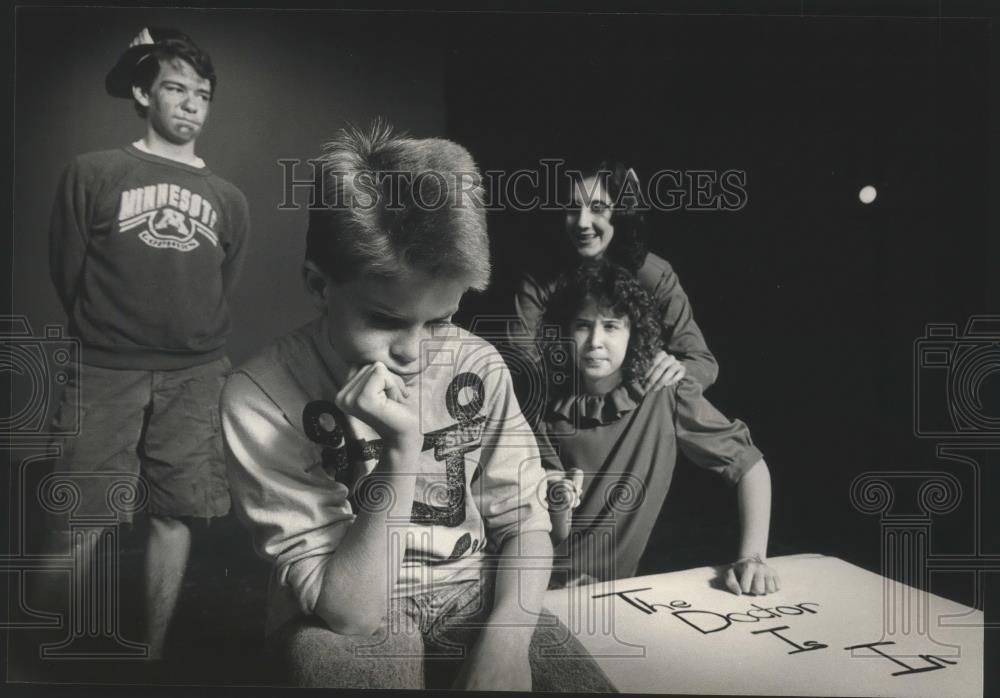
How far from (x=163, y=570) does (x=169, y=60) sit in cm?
104

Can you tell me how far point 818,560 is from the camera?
2.25 m

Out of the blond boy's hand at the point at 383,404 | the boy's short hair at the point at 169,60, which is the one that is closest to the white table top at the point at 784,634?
the blond boy's hand at the point at 383,404

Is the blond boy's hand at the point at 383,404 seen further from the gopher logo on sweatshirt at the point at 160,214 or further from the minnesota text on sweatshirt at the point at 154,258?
the gopher logo on sweatshirt at the point at 160,214

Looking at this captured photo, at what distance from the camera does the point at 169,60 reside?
2234 mm

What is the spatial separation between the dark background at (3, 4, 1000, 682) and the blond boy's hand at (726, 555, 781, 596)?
0.05 m

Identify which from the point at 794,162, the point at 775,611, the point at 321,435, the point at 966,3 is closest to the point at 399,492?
the point at 321,435

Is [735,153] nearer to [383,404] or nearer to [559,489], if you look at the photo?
[559,489]

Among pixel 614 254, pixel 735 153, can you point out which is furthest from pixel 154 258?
pixel 735 153

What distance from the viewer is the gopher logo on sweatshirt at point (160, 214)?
87.0 inches

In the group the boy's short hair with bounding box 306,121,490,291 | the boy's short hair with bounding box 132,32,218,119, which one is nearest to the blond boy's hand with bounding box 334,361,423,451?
the boy's short hair with bounding box 306,121,490,291

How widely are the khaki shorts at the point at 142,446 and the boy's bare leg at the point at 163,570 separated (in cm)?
4

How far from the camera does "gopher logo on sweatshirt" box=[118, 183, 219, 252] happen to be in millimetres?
2211

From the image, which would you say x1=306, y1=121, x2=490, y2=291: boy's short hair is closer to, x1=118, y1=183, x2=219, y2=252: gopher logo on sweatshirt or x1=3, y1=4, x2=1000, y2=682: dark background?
x1=3, y1=4, x2=1000, y2=682: dark background

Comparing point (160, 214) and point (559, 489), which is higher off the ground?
point (160, 214)
